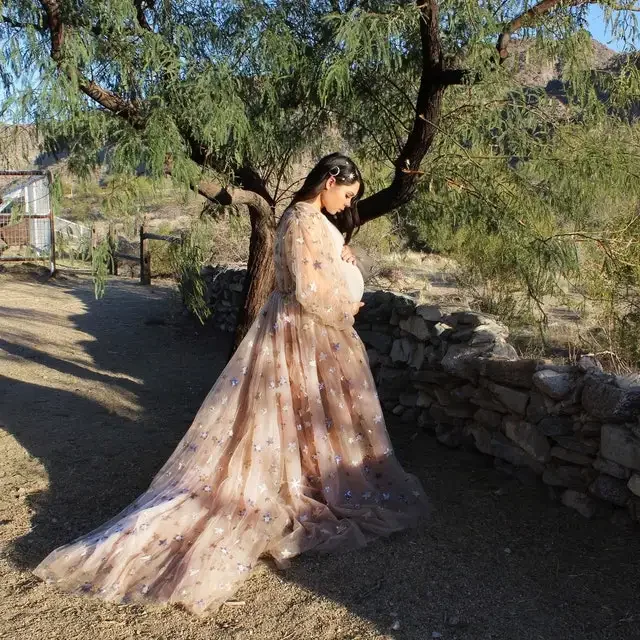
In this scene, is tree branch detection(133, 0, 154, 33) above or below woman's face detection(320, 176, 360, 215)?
above

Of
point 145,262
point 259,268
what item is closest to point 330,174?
point 259,268

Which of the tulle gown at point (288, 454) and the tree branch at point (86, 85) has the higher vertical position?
the tree branch at point (86, 85)

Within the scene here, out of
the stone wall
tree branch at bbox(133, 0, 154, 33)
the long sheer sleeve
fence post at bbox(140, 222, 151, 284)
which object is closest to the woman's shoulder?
the long sheer sleeve

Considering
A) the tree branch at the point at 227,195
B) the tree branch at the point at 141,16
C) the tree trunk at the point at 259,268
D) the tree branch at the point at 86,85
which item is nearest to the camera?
the tree branch at the point at 86,85

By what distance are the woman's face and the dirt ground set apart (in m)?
1.66

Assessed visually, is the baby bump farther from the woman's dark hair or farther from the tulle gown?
the woman's dark hair

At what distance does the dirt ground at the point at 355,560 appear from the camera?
121 inches

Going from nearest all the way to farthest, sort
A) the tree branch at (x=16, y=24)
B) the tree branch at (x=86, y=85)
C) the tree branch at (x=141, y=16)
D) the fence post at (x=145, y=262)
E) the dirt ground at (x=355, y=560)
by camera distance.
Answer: the dirt ground at (x=355, y=560) → the tree branch at (x=86, y=85) → the tree branch at (x=16, y=24) → the tree branch at (x=141, y=16) → the fence post at (x=145, y=262)

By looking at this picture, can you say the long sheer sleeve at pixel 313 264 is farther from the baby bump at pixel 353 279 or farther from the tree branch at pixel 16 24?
the tree branch at pixel 16 24

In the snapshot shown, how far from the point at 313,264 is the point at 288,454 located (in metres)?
0.94

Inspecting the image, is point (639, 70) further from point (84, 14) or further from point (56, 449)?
point (56, 449)

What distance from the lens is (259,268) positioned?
6152 millimetres

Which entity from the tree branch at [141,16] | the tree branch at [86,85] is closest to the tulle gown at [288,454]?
the tree branch at [86,85]

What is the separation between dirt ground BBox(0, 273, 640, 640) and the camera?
10.1 ft
